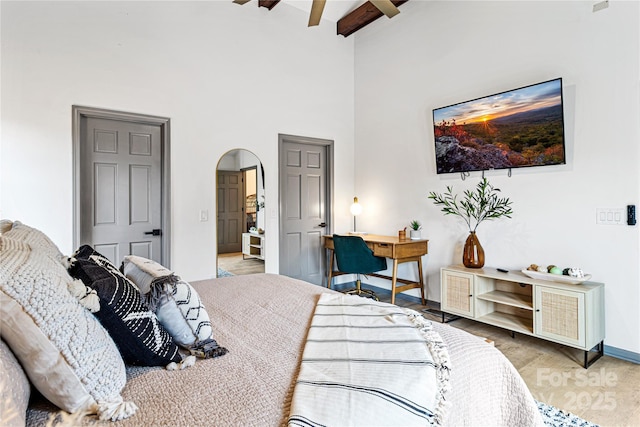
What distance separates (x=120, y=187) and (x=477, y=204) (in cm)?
Answer: 346

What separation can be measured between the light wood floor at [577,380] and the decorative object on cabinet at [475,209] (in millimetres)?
749

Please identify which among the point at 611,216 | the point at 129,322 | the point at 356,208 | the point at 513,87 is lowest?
the point at 129,322

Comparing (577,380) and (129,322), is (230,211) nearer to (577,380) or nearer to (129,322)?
(129,322)

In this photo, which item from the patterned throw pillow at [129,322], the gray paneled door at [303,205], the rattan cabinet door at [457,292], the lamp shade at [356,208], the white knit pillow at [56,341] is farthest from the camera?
the lamp shade at [356,208]

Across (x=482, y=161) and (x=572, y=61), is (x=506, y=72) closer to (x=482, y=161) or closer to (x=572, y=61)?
(x=572, y=61)

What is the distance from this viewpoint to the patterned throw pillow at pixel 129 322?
1036 millimetres

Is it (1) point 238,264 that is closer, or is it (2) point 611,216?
(2) point 611,216

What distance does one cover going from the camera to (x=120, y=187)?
3.33 meters

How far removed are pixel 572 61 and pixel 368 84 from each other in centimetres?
235

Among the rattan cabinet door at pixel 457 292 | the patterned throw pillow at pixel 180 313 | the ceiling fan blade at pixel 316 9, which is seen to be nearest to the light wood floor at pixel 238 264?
the rattan cabinet door at pixel 457 292

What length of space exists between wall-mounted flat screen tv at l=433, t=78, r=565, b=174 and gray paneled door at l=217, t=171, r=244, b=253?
2.22 meters

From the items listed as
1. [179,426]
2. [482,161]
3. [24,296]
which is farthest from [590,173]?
[24,296]

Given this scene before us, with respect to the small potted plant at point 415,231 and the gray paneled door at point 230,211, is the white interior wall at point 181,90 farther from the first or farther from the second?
the small potted plant at point 415,231

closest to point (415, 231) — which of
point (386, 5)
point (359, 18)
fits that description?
point (386, 5)
